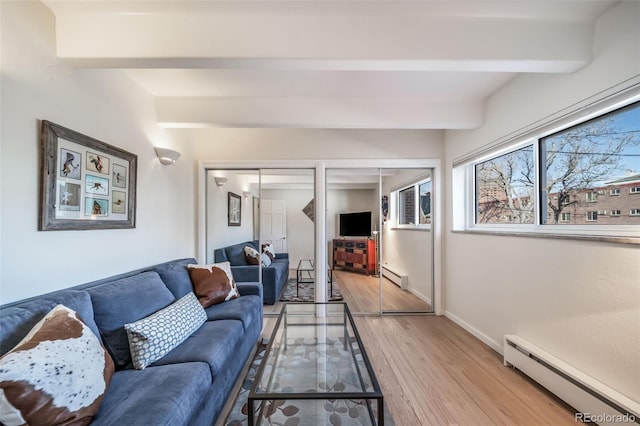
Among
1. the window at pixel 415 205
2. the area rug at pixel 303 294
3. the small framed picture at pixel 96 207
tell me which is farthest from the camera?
the area rug at pixel 303 294

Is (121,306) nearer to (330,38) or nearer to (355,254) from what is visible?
(330,38)

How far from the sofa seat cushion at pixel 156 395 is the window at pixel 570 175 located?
2580 mm

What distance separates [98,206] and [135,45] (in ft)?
3.77

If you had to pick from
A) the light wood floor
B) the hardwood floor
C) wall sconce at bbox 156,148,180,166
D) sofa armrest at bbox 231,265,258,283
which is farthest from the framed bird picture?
the hardwood floor

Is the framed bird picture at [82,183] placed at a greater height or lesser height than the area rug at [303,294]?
greater

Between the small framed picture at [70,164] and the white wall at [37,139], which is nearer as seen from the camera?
the white wall at [37,139]

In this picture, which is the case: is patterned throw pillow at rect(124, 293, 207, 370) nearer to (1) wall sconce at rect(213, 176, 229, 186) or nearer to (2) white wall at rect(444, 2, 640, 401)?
(1) wall sconce at rect(213, 176, 229, 186)

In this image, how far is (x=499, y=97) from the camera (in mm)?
2568

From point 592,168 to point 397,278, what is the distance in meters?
3.18

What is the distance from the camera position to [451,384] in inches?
78.7

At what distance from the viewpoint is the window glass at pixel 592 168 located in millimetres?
1593

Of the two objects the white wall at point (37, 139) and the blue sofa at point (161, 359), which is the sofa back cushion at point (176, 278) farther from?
the white wall at point (37, 139)

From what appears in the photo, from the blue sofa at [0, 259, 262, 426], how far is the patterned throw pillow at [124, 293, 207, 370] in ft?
0.14

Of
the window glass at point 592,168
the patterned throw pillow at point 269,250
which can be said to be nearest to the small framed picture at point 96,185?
the patterned throw pillow at point 269,250
